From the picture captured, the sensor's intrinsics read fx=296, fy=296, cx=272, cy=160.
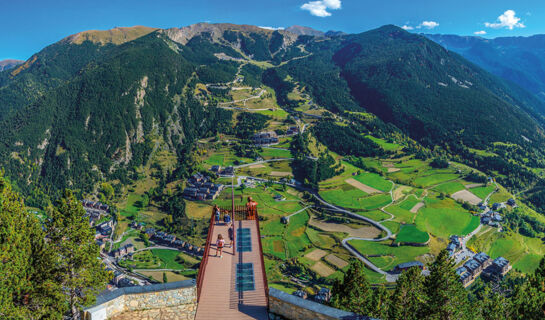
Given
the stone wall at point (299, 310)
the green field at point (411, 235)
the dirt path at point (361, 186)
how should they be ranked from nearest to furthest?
1. the stone wall at point (299, 310)
2. the green field at point (411, 235)
3. the dirt path at point (361, 186)

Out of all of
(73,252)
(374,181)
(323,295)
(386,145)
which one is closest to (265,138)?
(374,181)

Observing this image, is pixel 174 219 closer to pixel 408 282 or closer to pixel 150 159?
pixel 150 159

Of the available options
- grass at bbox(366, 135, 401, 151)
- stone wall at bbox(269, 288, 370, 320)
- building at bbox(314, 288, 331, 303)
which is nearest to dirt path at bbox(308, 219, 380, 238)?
building at bbox(314, 288, 331, 303)

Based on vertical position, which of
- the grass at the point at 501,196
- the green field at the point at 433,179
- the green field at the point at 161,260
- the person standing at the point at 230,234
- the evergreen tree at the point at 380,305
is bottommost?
the green field at the point at 161,260

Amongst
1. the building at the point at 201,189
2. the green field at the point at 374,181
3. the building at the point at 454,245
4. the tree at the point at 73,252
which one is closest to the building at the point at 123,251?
the building at the point at 201,189

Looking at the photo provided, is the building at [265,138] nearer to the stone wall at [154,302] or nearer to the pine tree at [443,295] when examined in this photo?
the pine tree at [443,295]

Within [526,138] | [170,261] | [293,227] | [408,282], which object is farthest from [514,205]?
[170,261]
